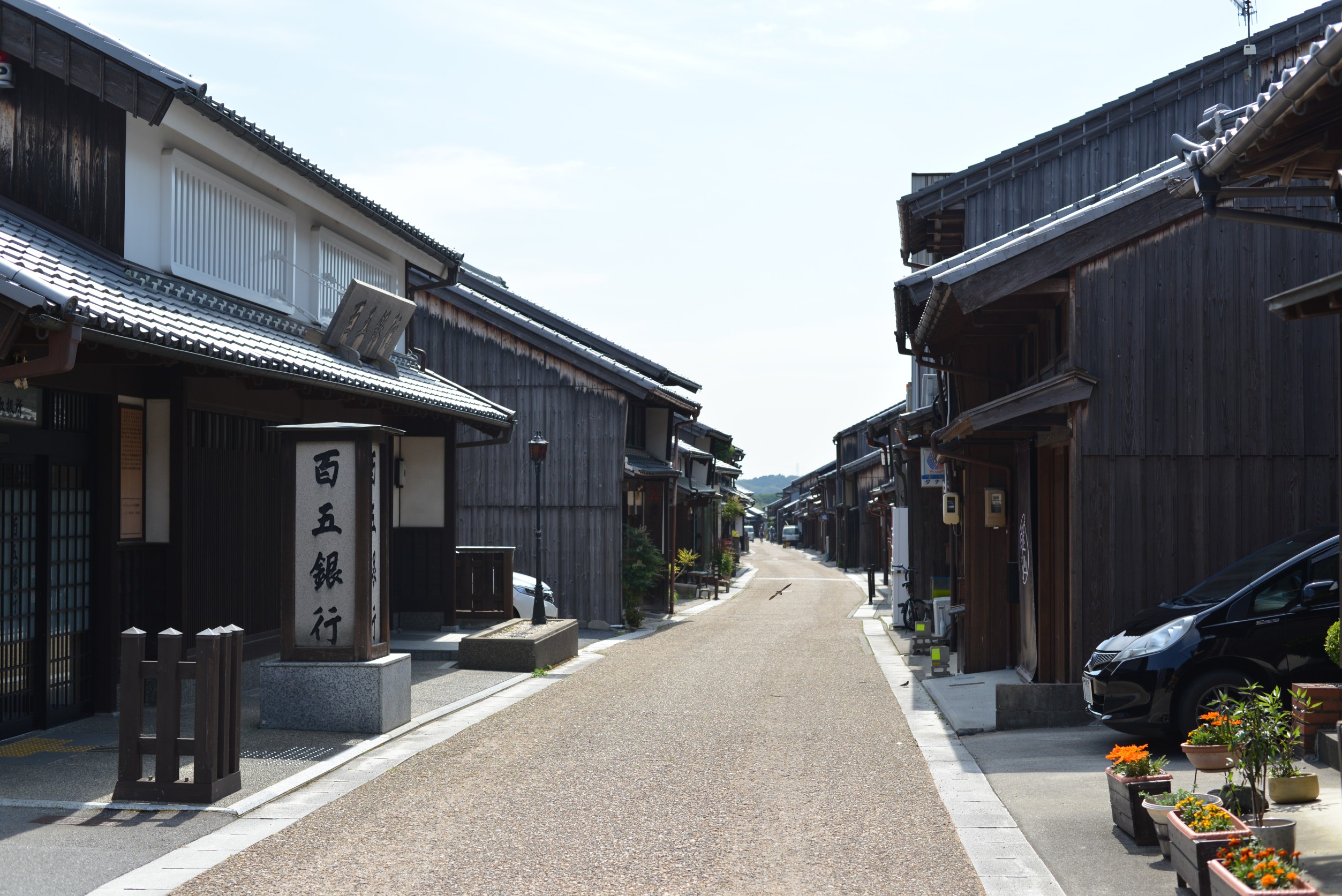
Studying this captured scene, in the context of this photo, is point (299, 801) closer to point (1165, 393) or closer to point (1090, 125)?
point (1165, 393)

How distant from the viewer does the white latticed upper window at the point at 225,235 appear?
12.7 meters

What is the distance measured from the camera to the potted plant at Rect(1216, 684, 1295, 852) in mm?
6086

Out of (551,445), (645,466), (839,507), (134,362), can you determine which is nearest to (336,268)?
(134,362)

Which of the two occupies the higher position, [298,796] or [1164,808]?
[1164,808]

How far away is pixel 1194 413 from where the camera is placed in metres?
11.6

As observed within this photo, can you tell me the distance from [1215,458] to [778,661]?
8335mm

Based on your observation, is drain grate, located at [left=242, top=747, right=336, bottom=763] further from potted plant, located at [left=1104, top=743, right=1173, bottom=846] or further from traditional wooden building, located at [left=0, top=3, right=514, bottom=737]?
potted plant, located at [left=1104, top=743, right=1173, bottom=846]

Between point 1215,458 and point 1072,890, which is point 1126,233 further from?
point 1072,890

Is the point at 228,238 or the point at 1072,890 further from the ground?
the point at 228,238

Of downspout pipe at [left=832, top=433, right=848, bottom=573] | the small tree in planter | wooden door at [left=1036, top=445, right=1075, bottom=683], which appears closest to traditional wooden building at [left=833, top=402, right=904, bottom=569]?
downspout pipe at [left=832, top=433, right=848, bottom=573]

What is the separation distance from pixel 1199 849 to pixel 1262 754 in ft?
3.41

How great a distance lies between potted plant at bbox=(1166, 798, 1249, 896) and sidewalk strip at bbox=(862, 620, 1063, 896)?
0.65 m

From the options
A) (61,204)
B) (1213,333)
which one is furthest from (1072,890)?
(61,204)

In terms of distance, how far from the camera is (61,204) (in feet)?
37.8
